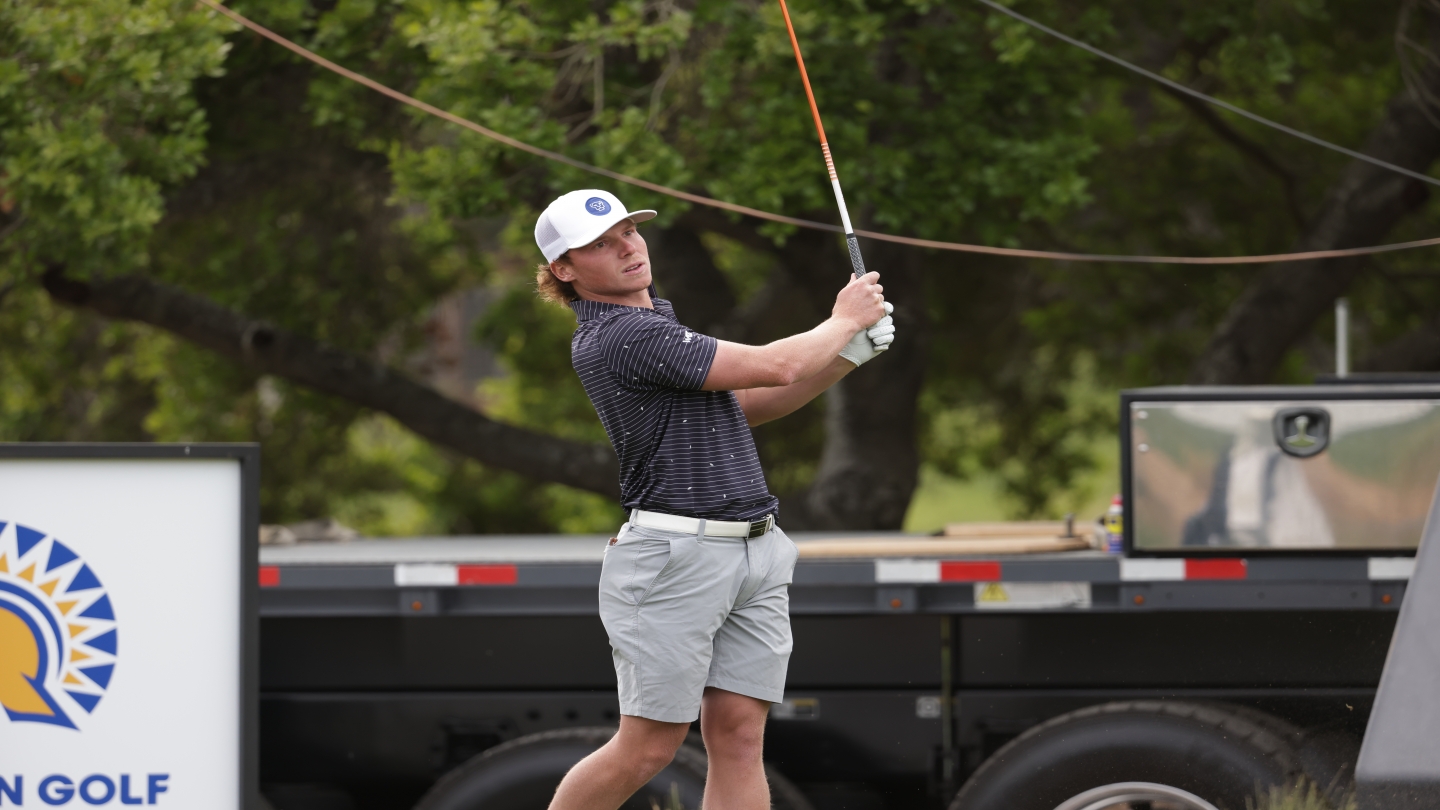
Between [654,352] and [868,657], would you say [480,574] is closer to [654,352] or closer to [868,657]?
[868,657]

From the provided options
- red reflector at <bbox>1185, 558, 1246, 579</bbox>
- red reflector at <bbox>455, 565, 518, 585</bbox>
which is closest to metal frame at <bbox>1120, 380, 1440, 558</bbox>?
red reflector at <bbox>1185, 558, 1246, 579</bbox>

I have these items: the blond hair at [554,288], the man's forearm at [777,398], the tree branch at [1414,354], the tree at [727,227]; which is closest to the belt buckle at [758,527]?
the man's forearm at [777,398]

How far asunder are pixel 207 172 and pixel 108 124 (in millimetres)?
1709

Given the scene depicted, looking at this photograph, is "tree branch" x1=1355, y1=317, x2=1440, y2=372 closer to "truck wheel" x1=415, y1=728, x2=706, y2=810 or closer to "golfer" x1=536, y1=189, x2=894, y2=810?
"truck wheel" x1=415, y1=728, x2=706, y2=810

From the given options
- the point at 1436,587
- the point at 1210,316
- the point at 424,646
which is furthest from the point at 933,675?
the point at 1210,316

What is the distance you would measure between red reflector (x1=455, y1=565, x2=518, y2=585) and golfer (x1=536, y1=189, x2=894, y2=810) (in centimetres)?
81

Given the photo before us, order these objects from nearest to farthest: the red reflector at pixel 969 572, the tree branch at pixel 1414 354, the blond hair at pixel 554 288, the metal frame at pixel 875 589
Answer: the blond hair at pixel 554 288 → the metal frame at pixel 875 589 → the red reflector at pixel 969 572 → the tree branch at pixel 1414 354

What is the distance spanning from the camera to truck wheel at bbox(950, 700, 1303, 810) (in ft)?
11.7

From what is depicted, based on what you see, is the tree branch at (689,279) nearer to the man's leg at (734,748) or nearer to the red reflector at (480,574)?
the red reflector at (480,574)

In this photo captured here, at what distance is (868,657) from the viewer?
401 cm

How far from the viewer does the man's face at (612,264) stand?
3.18 metres

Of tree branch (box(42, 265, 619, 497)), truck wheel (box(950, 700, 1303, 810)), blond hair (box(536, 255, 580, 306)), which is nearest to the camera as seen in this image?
blond hair (box(536, 255, 580, 306))

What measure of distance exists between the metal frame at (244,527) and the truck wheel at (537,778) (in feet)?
1.96

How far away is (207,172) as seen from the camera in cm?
Result: 792
